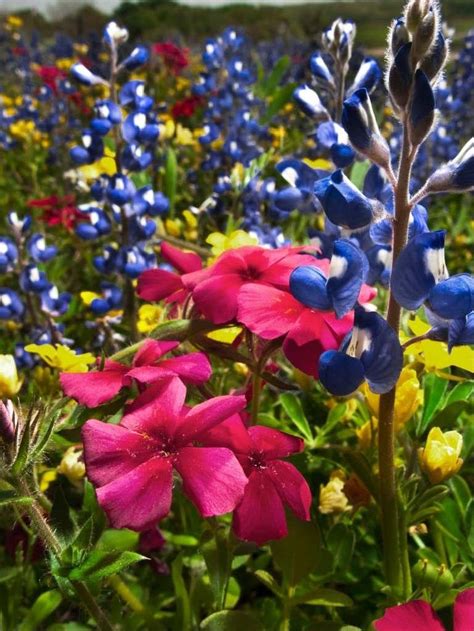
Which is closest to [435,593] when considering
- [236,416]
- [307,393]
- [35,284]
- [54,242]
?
[236,416]

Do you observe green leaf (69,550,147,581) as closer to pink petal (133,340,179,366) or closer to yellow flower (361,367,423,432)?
pink petal (133,340,179,366)

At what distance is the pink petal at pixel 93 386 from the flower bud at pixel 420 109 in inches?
14.4

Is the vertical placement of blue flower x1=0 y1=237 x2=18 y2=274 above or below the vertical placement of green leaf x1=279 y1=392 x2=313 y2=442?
above

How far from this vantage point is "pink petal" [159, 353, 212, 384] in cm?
74

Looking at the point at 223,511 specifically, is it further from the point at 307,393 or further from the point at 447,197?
the point at 447,197

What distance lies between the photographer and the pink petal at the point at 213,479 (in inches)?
24.3

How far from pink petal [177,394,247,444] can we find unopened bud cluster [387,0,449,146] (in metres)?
0.29

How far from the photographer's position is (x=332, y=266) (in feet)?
2.21

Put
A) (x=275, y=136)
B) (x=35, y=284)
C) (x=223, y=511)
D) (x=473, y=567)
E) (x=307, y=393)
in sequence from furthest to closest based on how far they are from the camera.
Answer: (x=275, y=136) → (x=35, y=284) → (x=307, y=393) → (x=473, y=567) → (x=223, y=511)

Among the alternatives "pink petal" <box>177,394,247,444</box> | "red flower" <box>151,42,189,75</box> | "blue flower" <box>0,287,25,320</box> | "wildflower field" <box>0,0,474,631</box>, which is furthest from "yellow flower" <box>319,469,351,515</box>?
"red flower" <box>151,42,189,75</box>

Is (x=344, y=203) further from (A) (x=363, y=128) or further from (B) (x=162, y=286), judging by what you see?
(B) (x=162, y=286)

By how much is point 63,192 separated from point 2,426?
9.67 feet

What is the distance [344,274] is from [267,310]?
105 mm

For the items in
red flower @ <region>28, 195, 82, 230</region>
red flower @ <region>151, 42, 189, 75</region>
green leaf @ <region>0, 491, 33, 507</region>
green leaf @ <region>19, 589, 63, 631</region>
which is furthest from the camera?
red flower @ <region>151, 42, 189, 75</region>
